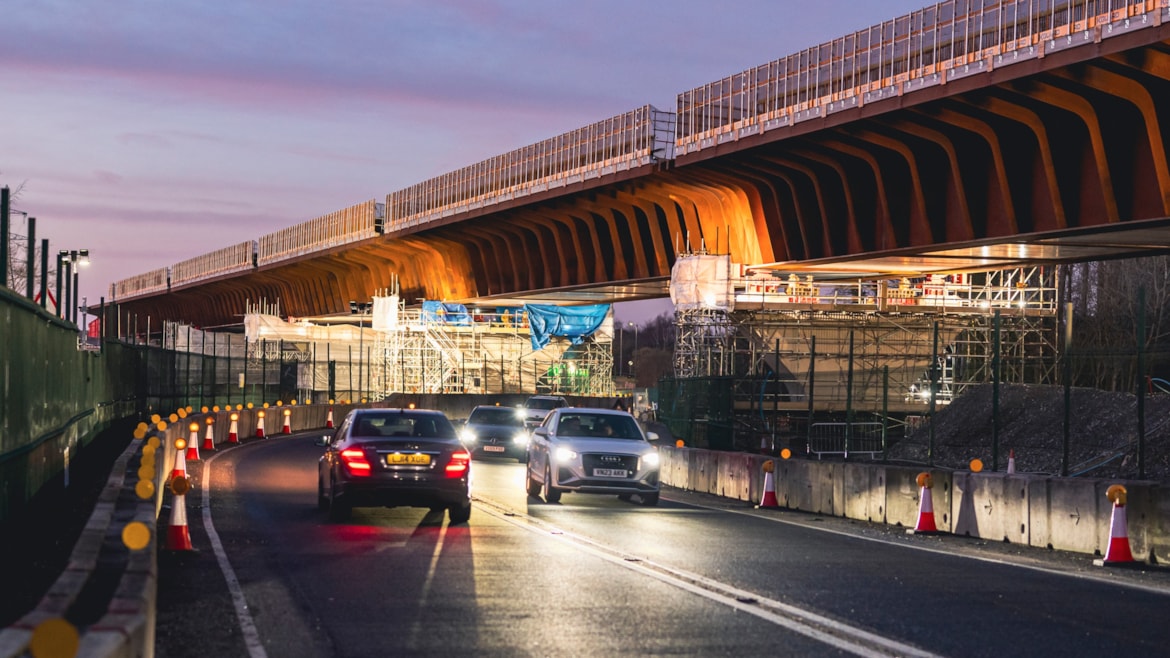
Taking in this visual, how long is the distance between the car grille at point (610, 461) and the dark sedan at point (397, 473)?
409cm

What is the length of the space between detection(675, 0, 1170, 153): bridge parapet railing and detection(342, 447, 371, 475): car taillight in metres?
14.9

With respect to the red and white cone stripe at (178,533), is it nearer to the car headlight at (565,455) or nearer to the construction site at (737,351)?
the car headlight at (565,455)

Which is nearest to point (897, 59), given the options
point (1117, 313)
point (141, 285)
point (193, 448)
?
point (193, 448)

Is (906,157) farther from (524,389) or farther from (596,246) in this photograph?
(524,389)

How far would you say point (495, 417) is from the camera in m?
37.1

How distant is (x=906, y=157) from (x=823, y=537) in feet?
55.5

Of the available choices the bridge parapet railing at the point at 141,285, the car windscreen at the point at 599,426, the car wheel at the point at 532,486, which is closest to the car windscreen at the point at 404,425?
the car windscreen at the point at 599,426

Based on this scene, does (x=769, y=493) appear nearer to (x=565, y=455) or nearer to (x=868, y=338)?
(x=565, y=455)

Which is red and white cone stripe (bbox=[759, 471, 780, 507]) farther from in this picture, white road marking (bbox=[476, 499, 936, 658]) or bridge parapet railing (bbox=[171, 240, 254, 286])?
bridge parapet railing (bbox=[171, 240, 254, 286])

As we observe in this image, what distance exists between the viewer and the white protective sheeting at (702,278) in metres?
42.8

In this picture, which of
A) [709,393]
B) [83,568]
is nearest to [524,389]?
[709,393]

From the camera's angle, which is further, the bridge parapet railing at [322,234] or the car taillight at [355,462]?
the bridge parapet railing at [322,234]

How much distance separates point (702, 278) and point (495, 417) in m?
8.85

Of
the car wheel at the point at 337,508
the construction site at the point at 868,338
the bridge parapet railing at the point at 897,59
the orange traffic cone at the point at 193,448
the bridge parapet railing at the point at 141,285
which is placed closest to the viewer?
the car wheel at the point at 337,508
